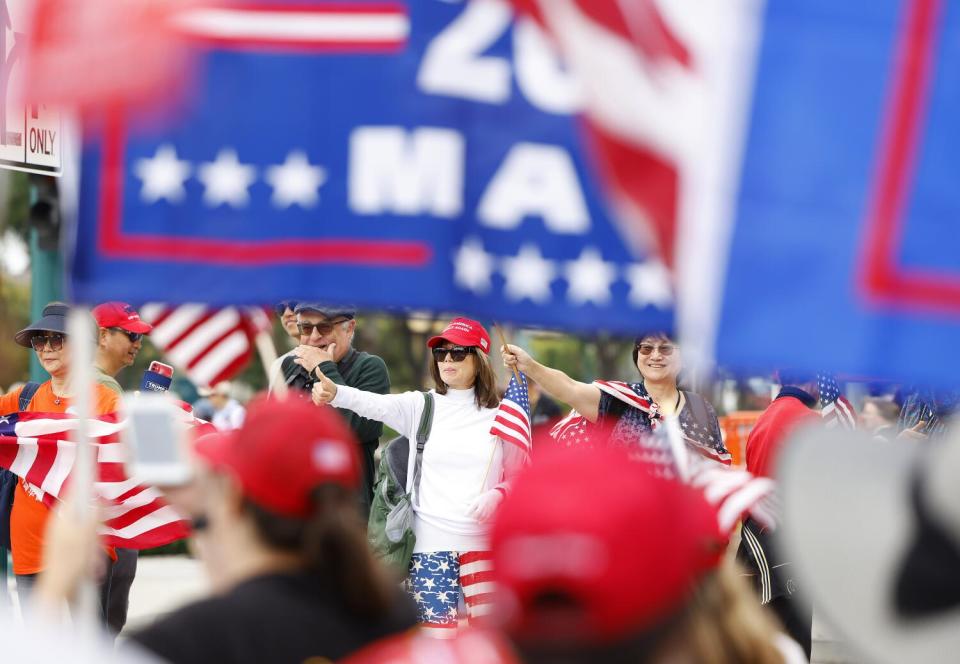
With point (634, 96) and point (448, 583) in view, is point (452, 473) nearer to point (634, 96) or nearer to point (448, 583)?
point (448, 583)

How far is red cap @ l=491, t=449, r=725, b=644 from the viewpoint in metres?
1.86

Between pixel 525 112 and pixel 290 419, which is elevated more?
pixel 525 112

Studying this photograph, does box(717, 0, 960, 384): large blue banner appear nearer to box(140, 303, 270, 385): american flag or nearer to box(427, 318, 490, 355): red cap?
box(140, 303, 270, 385): american flag

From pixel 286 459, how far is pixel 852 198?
1256 millimetres

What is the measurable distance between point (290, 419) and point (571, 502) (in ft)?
3.66

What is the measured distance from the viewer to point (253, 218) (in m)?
3.51

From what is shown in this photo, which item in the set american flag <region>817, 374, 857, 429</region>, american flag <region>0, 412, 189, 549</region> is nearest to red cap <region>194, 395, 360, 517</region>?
american flag <region>0, 412, 189, 549</region>

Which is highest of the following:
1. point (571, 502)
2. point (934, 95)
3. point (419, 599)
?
point (934, 95)

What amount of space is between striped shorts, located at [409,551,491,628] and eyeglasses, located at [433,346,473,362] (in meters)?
1.06

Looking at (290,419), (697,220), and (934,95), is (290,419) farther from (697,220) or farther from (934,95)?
(934,95)

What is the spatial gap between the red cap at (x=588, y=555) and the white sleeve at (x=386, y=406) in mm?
5494

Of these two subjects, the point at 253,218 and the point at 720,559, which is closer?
the point at 720,559

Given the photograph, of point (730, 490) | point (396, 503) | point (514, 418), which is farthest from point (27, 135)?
point (730, 490)

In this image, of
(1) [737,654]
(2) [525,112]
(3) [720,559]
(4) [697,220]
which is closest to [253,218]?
(2) [525,112]
